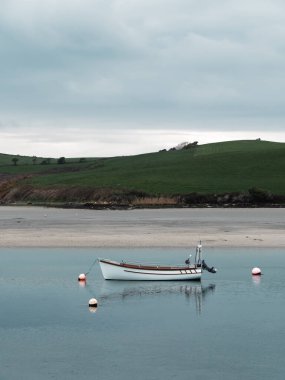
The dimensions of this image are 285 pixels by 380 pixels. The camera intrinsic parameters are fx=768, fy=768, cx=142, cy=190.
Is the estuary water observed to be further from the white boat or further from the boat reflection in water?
the white boat

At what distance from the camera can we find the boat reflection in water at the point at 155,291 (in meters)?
40.5

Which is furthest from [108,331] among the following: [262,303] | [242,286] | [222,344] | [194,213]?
[194,213]

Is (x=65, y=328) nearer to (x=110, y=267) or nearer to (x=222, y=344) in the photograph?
(x=222, y=344)

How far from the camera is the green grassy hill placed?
12788cm

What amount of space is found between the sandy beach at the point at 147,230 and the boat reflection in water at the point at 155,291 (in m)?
15.0

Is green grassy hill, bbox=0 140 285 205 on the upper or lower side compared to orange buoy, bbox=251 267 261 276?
upper

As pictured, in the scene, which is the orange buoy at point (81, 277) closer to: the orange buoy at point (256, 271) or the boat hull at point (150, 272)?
the boat hull at point (150, 272)

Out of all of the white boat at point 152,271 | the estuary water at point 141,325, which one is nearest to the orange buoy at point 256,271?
the estuary water at point 141,325

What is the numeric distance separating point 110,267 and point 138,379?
787 inches

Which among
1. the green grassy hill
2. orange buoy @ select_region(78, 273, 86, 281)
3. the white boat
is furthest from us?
the green grassy hill

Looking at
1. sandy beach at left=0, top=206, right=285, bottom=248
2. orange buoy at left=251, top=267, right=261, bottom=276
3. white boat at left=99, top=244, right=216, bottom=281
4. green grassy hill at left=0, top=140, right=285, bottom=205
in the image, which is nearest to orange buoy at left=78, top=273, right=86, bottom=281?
white boat at left=99, top=244, right=216, bottom=281

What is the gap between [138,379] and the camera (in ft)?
83.9

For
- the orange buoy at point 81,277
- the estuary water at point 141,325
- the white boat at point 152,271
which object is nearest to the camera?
the estuary water at point 141,325

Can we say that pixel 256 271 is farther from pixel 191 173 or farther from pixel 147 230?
pixel 191 173
